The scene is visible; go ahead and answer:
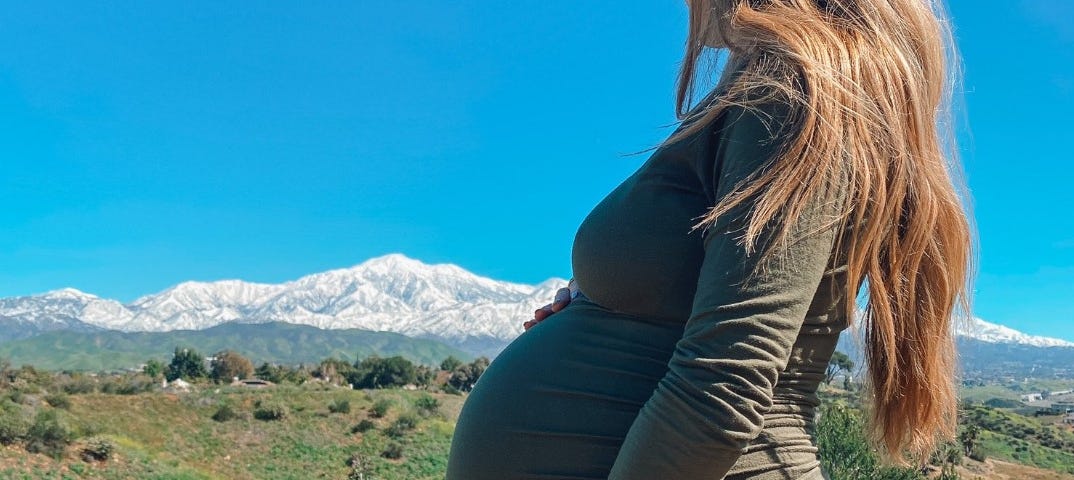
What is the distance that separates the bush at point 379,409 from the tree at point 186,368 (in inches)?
776

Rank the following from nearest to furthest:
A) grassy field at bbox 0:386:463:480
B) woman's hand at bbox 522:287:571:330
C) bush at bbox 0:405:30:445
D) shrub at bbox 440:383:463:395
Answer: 1. woman's hand at bbox 522:287:571:330
2. bush at bbox 0:405:30:445
3. grassy field at bbox 0:386:463:480
4. shrub at bbox 440:383:463:395

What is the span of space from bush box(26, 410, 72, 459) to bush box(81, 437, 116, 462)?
55 cm

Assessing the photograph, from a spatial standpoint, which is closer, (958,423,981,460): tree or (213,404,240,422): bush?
(958,423,981,460): tree

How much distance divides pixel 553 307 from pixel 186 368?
183 feet

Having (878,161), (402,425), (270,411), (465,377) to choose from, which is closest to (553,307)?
(878,161)

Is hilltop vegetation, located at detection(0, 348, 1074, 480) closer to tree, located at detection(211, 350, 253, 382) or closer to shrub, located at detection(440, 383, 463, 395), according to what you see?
shrub, located at detection(440, 383, 463, 395)

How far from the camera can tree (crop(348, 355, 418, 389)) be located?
5119 centimetres

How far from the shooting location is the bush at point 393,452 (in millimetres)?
28469

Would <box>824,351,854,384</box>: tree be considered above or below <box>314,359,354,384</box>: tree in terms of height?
below

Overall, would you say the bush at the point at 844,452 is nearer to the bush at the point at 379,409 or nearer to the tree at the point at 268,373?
the bush at the point at 379,409

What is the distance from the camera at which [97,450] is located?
20812 millimetres

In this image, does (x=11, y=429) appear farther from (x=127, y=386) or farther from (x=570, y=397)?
(x=570, y=397)

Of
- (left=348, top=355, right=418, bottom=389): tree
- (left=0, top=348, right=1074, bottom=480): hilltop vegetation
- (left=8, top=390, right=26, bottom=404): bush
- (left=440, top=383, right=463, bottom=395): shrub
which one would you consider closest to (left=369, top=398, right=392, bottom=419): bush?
(left=0, top=348, right=1074, bottom=480): hilltop vegetation

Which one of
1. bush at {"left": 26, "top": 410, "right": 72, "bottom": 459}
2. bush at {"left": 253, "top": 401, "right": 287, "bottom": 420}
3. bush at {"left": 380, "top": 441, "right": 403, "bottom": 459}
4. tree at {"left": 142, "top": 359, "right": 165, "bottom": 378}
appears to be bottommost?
bush at {"left": 380, "top": 441, "right": 403, "bottom": 459}
